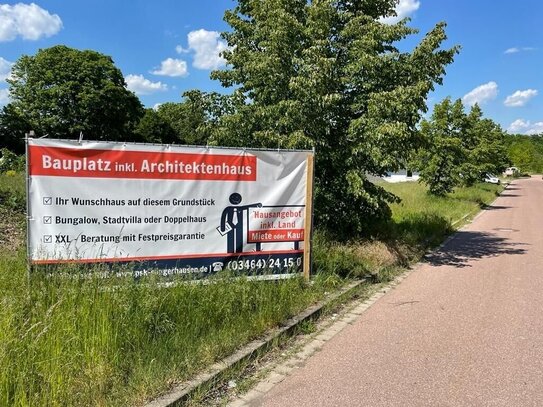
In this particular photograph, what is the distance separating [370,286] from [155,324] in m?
4.29

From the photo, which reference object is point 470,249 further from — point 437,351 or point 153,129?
point 153,129

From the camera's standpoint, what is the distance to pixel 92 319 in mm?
4055

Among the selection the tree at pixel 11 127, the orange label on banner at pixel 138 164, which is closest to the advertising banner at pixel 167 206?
the orange label on banner at pixel 138 164

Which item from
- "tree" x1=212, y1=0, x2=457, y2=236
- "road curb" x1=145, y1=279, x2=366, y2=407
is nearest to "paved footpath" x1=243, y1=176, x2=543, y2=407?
"road curb" x1=145, y1=279, x2=366, y2=407

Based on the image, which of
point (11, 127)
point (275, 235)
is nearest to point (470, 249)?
point (275, 235)

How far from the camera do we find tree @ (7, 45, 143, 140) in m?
44.7

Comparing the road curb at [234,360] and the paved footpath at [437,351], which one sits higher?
the road curb at [234,360]

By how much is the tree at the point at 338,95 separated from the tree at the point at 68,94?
39249mm

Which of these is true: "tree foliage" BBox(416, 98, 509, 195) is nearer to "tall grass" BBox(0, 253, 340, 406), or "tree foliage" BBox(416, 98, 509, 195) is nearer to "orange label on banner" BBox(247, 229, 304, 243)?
"orange label on banner" BBox(247, 229, 304, 243)

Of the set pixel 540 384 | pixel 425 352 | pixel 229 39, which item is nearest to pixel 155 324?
pixel 425 352

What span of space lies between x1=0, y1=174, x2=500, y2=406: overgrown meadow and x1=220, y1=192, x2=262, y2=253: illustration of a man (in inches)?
18.5

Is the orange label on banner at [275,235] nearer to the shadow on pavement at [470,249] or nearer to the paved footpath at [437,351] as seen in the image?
the paved footpath at [437,351]

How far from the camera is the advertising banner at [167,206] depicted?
483 centimetres

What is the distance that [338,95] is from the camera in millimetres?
8422
